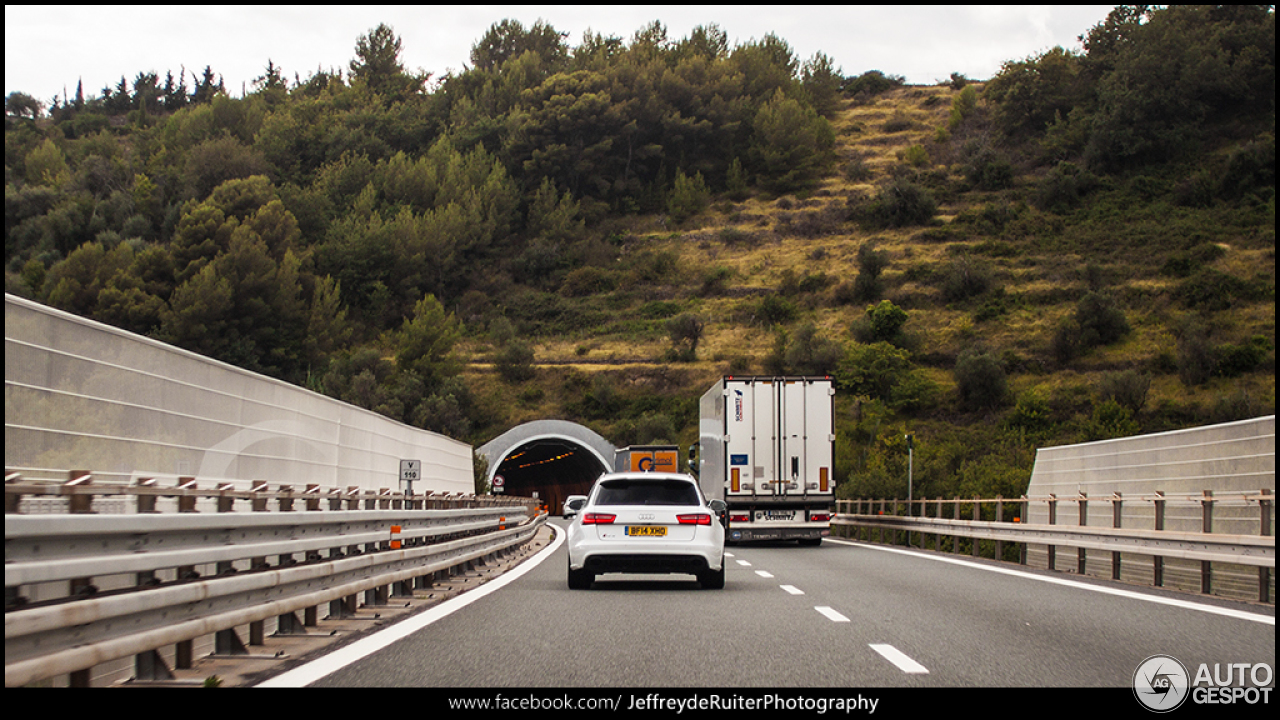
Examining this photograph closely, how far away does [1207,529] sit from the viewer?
1246cm

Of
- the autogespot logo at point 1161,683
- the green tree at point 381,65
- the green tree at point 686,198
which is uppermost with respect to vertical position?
the green tree at point 381,65

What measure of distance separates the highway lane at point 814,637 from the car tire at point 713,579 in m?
0.15

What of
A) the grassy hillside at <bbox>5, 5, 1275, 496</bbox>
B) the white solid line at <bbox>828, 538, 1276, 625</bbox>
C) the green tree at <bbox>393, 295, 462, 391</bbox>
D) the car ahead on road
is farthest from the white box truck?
the green tree at <bbox>393, 295, 462, 391</bbox>

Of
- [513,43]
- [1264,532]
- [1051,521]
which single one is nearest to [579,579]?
[1264,532]

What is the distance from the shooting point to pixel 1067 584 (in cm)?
1402

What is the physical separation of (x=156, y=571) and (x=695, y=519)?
25.1ft

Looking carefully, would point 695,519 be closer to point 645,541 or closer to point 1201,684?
point 645,541

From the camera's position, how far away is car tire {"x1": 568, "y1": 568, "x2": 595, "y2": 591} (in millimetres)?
13281

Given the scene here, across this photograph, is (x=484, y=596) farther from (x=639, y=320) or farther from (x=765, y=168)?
(x=765, y=168)

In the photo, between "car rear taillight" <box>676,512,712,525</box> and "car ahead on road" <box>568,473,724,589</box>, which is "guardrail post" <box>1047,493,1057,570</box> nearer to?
"car ahead on road" <box>568,473,724,589</box>

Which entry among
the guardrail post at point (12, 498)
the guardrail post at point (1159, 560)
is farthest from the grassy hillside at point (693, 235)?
the guardrail post at point (12, 498)

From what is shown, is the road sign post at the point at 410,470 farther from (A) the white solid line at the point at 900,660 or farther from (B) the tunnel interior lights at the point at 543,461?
(B) the tunnel interior lights at the point at 543,461

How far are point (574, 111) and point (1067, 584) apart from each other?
357 ft

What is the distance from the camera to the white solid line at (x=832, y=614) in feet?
31.9
